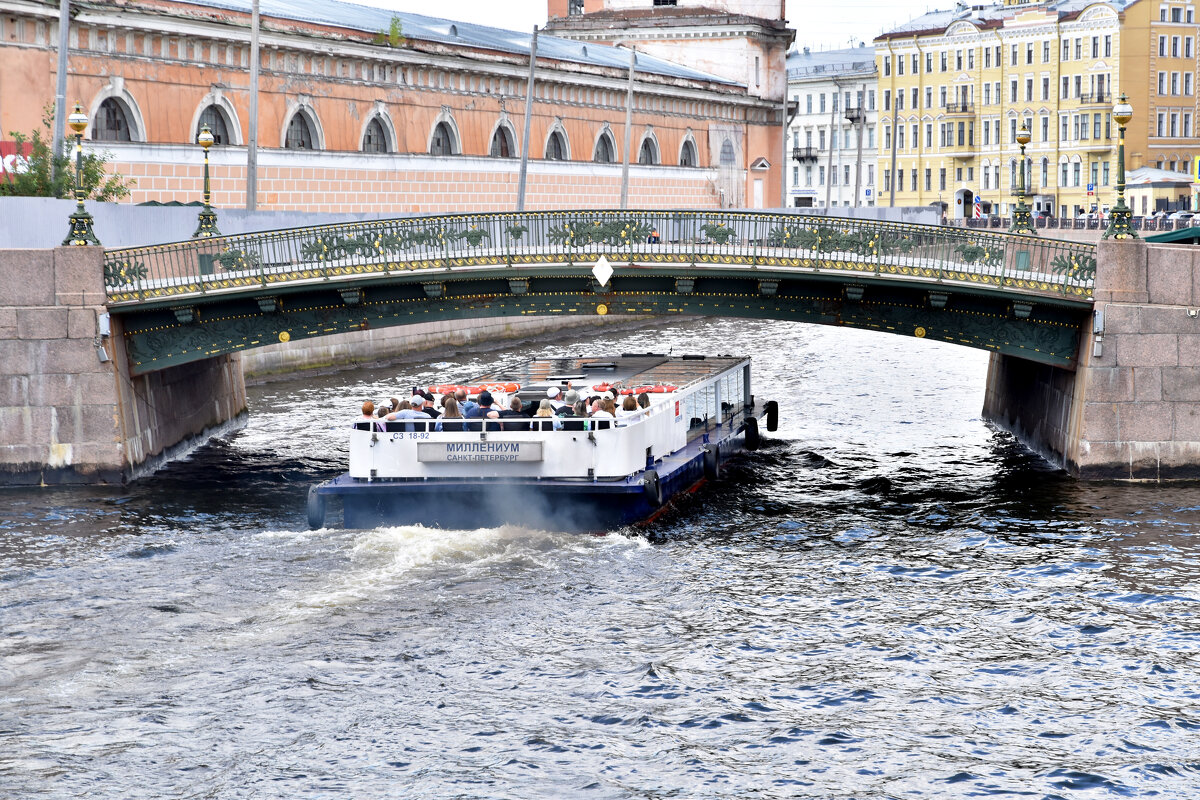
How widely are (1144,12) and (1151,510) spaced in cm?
8167

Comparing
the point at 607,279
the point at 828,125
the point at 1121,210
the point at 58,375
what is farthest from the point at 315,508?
the point at 828,125

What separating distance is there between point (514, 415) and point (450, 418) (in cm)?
107

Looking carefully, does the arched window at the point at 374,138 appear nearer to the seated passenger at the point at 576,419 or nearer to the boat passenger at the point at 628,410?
the seated passenger at the point at 576,419

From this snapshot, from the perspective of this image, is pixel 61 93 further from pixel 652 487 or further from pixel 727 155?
pixel 727 155

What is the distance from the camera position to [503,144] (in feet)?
232

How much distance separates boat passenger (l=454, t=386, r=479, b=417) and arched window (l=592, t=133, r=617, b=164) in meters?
49.0

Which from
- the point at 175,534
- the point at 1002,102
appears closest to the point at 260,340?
the point at 175,534

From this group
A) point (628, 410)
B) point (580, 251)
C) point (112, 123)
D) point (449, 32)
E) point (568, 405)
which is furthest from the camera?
point (449, 32)

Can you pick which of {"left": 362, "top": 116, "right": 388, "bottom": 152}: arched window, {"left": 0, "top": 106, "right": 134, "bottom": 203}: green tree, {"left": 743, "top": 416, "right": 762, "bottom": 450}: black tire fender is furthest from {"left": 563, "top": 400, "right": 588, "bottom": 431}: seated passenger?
{"left": 362, "top": 116, "right": 388, "bottom": 152}: arched window

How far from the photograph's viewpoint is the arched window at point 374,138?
62.1 m

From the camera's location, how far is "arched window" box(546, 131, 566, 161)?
74.2 m

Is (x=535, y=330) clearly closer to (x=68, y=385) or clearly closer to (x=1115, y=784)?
(x=68, y=385)

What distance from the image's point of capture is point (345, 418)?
40.9 meters

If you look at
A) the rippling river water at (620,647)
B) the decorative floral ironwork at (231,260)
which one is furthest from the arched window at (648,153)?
the decorative floral ironwork at (231,260)
